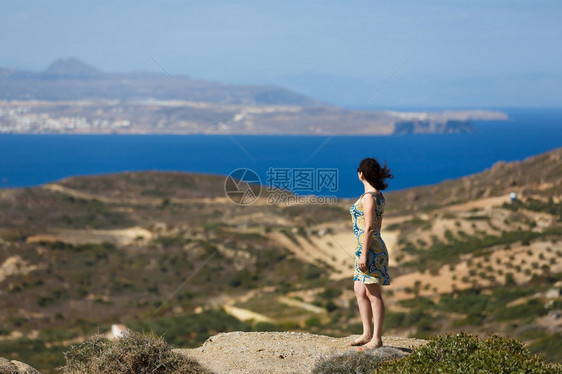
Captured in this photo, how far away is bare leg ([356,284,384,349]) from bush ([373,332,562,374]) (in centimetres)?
73

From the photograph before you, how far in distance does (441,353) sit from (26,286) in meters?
28.8

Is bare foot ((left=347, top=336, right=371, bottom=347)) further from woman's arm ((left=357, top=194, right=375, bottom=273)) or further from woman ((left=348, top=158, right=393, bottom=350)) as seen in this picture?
woman's arm ((left=357, top=194, right=375, bottom=273))

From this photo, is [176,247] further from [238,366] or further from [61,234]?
[238,366]

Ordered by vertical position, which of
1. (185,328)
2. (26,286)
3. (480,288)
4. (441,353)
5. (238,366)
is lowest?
(26,286)

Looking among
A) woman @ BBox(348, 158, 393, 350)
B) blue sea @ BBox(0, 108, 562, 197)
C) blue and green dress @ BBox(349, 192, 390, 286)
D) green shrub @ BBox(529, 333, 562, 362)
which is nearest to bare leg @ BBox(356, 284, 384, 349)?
woman @ BBox(348, 158, 393, 350)

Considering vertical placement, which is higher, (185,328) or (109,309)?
(185,328)

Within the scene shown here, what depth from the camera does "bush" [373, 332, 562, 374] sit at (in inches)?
193

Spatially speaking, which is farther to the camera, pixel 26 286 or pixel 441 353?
pixel 26 286

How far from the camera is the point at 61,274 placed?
3234 cm

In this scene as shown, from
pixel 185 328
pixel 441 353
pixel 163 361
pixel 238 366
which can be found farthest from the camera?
pixel 185 328

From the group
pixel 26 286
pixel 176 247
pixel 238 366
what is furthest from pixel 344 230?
pixel 238 366

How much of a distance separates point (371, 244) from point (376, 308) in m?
0.72

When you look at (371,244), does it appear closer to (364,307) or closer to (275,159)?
(364,307)

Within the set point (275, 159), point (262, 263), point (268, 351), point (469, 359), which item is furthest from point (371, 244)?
point (275, 159)
